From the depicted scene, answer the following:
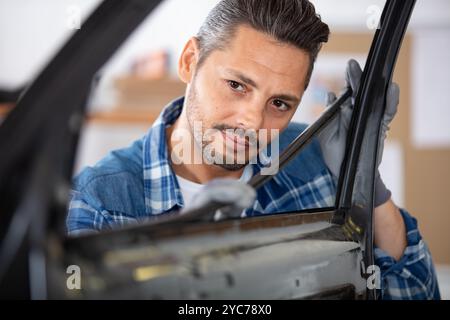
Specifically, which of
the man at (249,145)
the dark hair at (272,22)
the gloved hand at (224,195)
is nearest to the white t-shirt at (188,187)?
the man at (249,145)

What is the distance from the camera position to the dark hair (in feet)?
3.57

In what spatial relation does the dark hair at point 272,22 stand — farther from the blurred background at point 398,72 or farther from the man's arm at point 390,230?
the blurred background at point 398,72

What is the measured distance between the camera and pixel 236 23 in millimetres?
1134

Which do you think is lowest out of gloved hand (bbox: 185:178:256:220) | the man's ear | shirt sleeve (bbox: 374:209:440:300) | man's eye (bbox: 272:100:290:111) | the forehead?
shirt sleeve (bbox: 374:209:440:300)

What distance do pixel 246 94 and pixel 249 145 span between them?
0.09 meters

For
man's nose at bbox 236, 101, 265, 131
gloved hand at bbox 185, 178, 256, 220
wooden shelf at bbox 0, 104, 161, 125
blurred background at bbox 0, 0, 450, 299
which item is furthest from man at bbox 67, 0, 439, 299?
blurred background at bbox 0, 0, 450, 299

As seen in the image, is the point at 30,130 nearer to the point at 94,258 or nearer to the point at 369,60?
the point at 94,258

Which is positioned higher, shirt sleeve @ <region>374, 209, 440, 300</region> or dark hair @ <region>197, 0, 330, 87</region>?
dark hair @ <region>197, 0, 330, 87</region>

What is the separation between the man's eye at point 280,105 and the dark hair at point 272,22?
0.31 feet

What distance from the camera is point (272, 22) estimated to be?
42.6 inches

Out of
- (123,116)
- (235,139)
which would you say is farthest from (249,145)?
(123,116)

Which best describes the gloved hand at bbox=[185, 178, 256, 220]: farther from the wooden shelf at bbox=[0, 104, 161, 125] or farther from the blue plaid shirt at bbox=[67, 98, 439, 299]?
the wooden shelf at bbox=[0, 104, 161, 125]

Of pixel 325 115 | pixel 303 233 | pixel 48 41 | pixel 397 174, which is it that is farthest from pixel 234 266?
pixel 48 41

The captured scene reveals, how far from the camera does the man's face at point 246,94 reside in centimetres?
106
